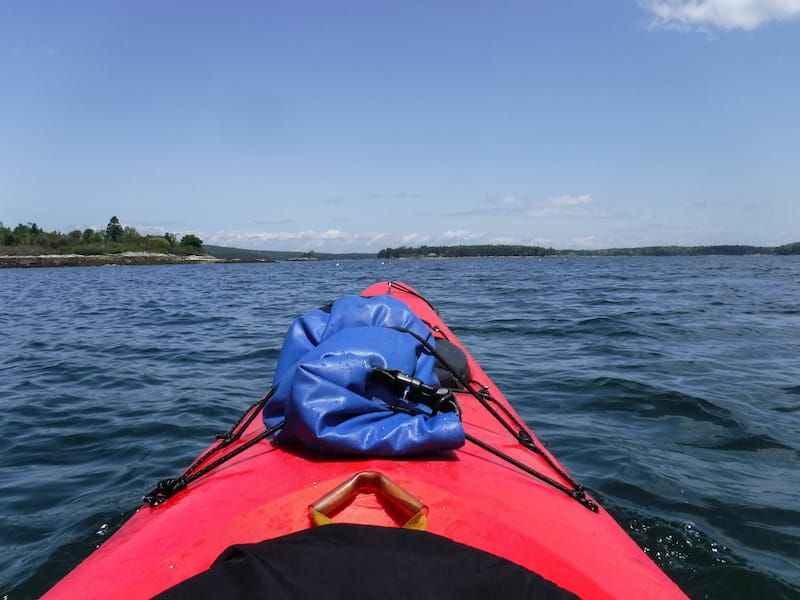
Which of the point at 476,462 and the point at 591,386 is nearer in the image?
the point at 476,462

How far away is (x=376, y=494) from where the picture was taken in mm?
1883

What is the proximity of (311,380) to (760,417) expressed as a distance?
5.18 m

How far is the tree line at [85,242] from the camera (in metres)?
85.7

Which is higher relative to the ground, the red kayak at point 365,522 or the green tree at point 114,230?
the green tree at point 114,230

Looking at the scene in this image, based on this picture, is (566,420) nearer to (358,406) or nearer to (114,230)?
(358,406)

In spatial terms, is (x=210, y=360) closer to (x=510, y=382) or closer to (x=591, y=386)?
(x=510, y=382)

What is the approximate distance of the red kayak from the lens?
161 centimetres

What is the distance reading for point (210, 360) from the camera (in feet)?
28.4

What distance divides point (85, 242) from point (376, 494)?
108 m

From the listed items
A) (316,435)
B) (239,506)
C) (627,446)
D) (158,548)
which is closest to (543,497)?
(316,435)

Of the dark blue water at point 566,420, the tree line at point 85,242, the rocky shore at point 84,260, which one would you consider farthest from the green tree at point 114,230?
the dark blue water at point 566,420

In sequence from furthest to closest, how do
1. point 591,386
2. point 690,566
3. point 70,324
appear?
point 70,324 → point 591,386 → point 690,566

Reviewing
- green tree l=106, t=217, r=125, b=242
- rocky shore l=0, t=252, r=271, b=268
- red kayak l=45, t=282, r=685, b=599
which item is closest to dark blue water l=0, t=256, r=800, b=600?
red kayak l=45, t=282, r=685, b=599

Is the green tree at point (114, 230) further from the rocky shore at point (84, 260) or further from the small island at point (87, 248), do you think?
the rocky shore at point (84, 260)
